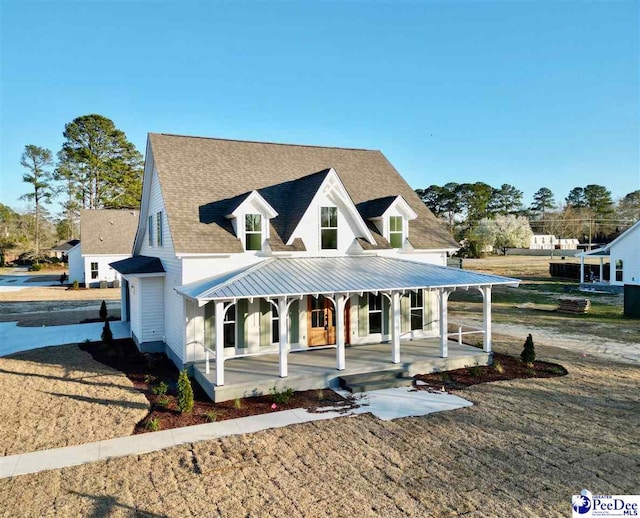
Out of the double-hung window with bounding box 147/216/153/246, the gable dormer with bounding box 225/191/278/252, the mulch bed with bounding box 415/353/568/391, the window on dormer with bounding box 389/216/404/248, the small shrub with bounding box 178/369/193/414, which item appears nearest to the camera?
the small shrub with bounding box 178/369/193/414

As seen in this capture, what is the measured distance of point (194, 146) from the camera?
1855 centimetres

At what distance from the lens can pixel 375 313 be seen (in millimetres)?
17297

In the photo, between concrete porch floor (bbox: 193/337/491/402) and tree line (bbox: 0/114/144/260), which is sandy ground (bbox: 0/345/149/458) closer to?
concrete porch floor (bbox: 193/337/491/402)

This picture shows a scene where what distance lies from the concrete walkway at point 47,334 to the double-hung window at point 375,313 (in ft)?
38.2

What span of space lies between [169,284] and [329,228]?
651 centimetres

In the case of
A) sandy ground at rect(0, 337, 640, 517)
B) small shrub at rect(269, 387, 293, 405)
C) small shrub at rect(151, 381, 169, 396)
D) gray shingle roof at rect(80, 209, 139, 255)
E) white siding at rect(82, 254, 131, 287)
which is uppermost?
gray shingle roof at rect(80, 209, 139, 255)

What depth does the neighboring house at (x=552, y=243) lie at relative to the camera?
9712cm

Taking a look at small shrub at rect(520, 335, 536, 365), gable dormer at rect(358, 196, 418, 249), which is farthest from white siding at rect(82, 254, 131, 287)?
small shrub at rect(520, 335, 536, 365)

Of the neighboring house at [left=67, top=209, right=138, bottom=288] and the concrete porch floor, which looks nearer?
the concrete porch floor

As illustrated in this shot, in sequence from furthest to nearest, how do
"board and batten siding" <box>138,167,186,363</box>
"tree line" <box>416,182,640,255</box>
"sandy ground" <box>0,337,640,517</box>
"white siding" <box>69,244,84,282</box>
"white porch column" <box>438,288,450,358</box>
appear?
"tree line" <box>416,182,640,255</box> < "white siding" <box>69,244,84,282</box> < "white porch column" <box>438,288,450,358</box> < "board and batten siding" <box>138,167,186,363</box> < "sandy ground" <box>0,337,640,517</box>

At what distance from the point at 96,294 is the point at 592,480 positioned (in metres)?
38.2

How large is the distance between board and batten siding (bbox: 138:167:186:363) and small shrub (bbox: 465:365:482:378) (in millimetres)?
9582

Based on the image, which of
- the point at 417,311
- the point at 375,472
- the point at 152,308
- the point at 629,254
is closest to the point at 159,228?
the point at 152,308

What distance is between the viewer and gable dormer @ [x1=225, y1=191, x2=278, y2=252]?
15310 millimetres
